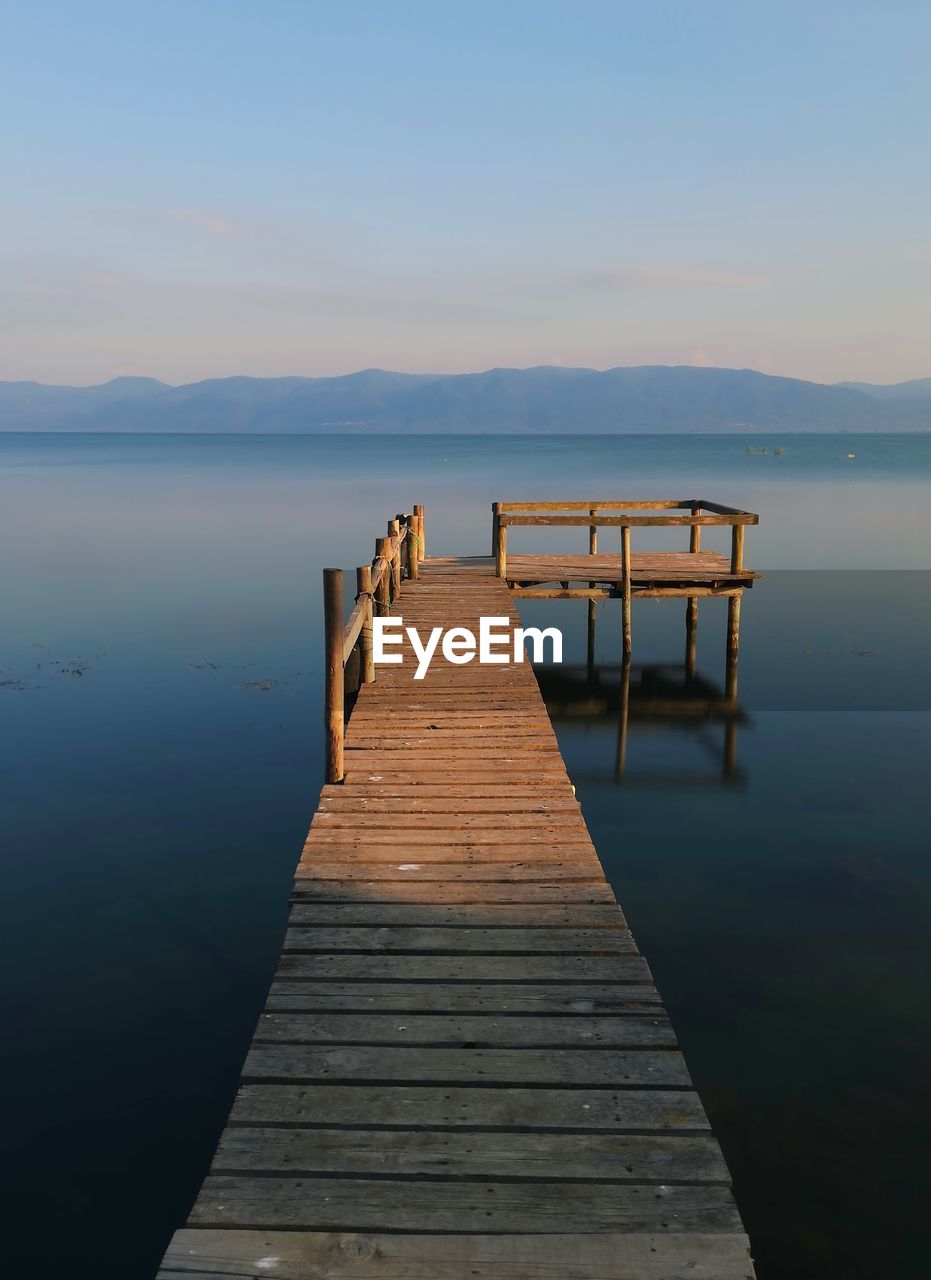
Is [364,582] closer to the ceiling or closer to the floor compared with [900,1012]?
closer to the ceiling

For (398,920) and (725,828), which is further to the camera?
(725,828)

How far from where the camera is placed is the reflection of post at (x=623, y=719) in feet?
46.1

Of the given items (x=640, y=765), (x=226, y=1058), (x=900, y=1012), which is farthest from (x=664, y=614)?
(x=226, y=1058)

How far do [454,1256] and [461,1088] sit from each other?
3.12 ft

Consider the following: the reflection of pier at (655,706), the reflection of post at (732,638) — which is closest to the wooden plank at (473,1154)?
the reflection of pier at (655,706)

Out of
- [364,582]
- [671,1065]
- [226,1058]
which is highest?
[364,582]

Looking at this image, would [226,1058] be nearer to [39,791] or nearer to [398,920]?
[398,920]

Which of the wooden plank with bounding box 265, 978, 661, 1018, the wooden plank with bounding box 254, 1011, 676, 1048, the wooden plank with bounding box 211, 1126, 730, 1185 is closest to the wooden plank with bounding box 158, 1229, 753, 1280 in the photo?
the wooden plank with bounding box 211, 1126, 730, 1185

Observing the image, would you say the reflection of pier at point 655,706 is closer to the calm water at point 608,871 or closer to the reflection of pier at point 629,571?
the calm water at point 608,871

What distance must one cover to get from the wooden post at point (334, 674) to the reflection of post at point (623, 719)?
18.9 ft

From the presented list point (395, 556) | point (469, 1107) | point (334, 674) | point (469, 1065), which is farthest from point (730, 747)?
point (469, 1107)

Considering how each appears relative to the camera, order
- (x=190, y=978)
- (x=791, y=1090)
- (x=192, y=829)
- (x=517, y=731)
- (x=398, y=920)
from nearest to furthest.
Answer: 1. (x=398, y=920)
2. (x=791, y=1090)
3. (x=190, y=978)
4. (x=517, y=731)
5. (x=192, y=829)

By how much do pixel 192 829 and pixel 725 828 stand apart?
6.48m

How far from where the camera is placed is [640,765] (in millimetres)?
14023
